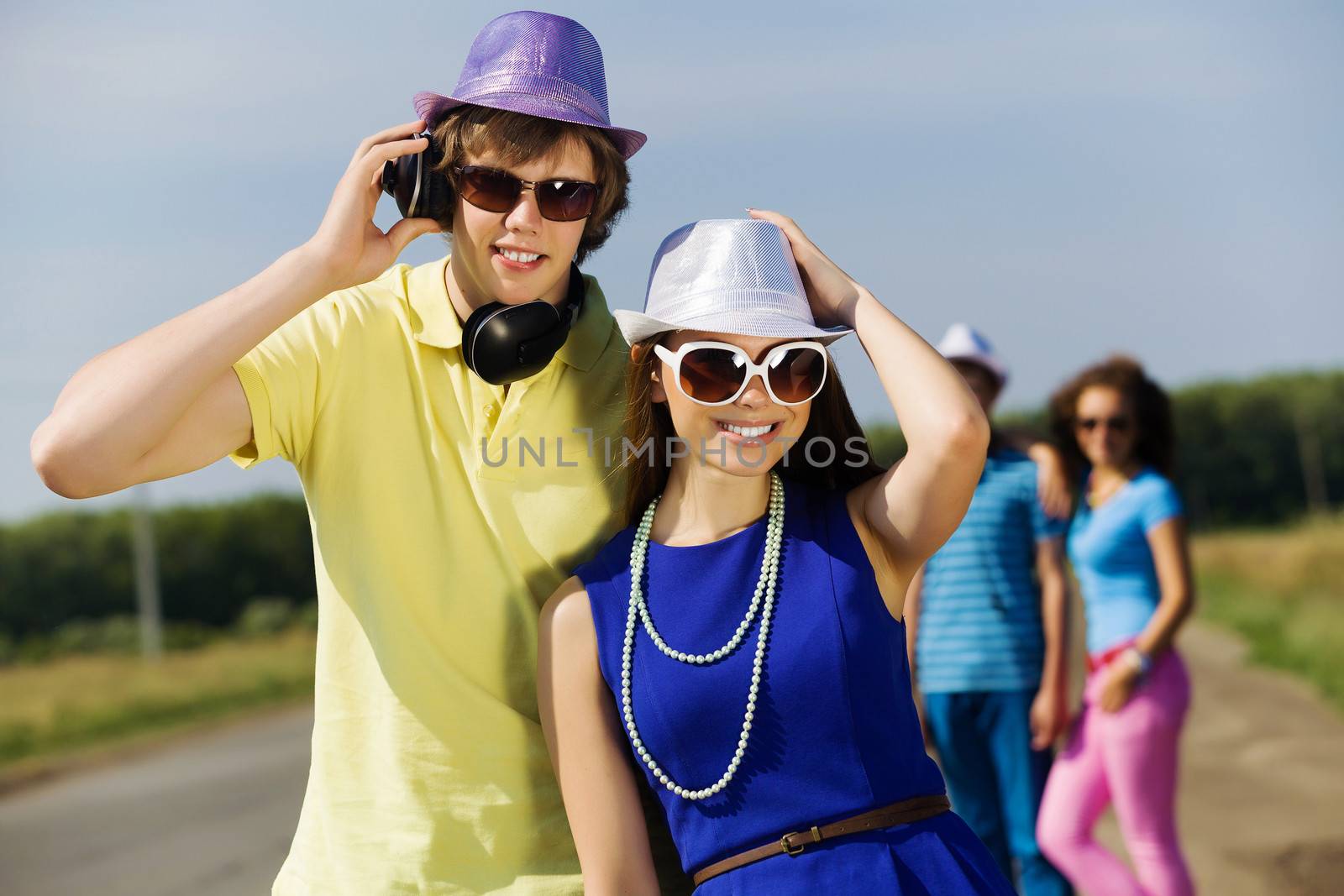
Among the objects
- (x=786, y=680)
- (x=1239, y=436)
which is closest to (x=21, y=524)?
(x=786, y=680)

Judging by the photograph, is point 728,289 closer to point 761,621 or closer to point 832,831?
point 761,621

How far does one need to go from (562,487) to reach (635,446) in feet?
0.52

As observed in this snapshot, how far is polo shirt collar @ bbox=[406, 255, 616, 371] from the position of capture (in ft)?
8.56

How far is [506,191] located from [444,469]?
53 centimetres

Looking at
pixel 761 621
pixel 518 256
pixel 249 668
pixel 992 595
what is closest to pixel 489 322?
pixel 518 256

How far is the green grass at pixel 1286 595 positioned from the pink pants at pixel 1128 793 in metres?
8.02

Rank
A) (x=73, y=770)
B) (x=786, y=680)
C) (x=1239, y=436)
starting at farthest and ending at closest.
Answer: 1. (x=1239, y=436)
2. (x=73, y=770)
3. (x=786, y=680)

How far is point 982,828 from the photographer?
5504 millimetres

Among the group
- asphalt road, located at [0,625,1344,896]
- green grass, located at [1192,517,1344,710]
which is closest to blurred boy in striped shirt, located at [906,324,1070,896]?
asphalt road, located at [0,625,1344,896]

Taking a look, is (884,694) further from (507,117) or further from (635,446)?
(507,117)

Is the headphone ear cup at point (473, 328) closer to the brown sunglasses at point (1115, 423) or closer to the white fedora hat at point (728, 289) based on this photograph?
the white fedora hat at point (728, 289)

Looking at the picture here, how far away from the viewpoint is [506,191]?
2.56 m

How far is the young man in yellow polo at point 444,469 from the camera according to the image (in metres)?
2.45

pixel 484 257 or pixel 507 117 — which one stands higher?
pixel 507 117
